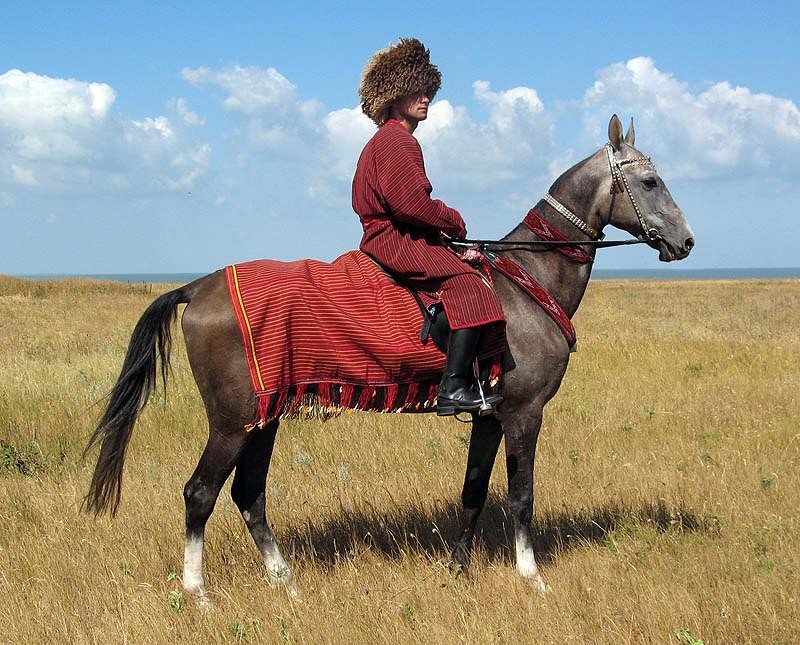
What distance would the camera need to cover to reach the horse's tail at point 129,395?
471 cm

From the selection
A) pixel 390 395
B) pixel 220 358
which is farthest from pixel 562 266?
pixel 220 358

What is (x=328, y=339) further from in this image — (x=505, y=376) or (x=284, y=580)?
(x=284, y=580)

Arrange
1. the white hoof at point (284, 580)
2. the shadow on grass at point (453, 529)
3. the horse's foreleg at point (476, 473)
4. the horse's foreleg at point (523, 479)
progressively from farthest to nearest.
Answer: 1. the shadow on grass at point (453, 529)
2. the horse's foreleg at point (476, 473)
3. the horse's foreleg at point (523, 479)
4. the white hoof at point (284, 580)

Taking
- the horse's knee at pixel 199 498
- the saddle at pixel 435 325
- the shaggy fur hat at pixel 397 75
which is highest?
the shaggy fur hat at pixel 397 75

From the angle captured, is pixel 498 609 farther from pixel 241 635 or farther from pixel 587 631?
pixel 241 635

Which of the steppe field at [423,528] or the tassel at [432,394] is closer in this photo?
the steppe field at [423,528]

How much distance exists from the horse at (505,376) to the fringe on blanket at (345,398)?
110 millimetres

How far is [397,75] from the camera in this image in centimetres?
467

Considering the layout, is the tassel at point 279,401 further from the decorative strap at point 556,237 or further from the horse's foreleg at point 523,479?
the decorative strap at point 556,237

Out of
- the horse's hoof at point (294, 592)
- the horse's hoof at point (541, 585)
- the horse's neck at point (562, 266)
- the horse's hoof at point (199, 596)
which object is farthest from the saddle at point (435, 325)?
the horse's hoof at point (199, 596)

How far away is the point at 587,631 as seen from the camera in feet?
13.3

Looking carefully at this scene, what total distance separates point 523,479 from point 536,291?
1.24 m

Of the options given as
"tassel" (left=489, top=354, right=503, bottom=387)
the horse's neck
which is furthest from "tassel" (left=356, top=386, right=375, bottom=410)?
the horse's neck

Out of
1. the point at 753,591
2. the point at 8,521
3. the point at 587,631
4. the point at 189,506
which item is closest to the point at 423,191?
the point at 189,506
